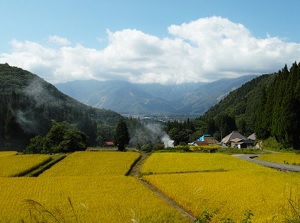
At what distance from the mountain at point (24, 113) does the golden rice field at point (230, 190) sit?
6709 cm

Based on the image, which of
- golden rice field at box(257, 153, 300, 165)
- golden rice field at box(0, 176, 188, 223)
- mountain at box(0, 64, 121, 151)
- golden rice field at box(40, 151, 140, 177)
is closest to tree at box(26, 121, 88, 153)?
golden rice field at box(40, 151, 140, 177)

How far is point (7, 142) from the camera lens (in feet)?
319

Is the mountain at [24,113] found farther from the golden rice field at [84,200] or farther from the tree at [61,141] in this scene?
the golden rice field at [84,200]

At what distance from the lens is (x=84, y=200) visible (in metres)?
23.6

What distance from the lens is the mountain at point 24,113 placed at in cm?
9888

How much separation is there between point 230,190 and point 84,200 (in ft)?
35.9

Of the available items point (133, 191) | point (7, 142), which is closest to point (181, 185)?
point (133, 191)

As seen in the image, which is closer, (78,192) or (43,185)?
(78,192)

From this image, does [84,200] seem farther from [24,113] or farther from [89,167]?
[24,113]

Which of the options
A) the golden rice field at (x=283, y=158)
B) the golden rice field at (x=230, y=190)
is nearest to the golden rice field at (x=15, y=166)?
the golden rice field at (x=230, y=190)

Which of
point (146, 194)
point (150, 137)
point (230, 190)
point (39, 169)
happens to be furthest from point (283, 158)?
point (150, 137)

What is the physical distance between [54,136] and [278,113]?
45.0m

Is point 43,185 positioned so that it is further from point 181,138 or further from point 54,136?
point 181,138

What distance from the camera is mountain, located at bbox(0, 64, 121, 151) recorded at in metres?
98.9
